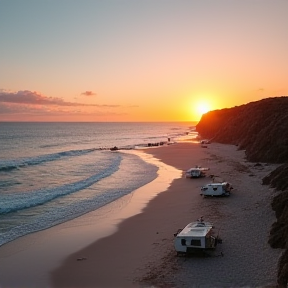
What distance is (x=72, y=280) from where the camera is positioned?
625 inches

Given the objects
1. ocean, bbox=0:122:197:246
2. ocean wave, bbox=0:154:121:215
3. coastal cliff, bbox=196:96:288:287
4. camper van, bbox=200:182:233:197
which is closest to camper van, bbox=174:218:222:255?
coastal cliff, bbox=196:96:288:287

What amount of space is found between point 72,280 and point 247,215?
1291 cm

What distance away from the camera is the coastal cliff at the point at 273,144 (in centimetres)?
1784

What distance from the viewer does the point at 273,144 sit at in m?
42.8

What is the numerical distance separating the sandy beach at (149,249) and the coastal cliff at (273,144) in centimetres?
81

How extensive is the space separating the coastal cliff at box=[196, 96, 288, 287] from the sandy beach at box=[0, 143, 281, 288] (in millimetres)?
814

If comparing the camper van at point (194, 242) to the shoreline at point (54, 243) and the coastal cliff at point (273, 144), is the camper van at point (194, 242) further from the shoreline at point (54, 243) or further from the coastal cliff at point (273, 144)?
the shoreline at point (54, 243)

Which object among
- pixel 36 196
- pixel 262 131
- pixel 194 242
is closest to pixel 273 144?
pixel 262 131

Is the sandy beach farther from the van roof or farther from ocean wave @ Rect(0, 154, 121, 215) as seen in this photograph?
ocean wave @ Rect(0, 154, 121, 215)

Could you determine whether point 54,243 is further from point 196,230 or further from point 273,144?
point 273,144

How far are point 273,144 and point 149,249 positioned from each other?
2902 centimetres

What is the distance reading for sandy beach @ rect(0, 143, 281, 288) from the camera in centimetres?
1548

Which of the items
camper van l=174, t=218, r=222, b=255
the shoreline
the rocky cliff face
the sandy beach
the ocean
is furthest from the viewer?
the rocky cliff face

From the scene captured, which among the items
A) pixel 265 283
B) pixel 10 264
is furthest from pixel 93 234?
pixel 265 283
